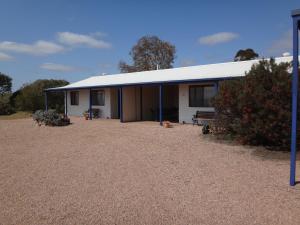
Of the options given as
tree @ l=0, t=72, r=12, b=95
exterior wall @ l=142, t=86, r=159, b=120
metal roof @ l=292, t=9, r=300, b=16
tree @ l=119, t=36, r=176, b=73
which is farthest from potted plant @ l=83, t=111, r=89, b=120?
tree @ l=0, t=72, r=12, b=95

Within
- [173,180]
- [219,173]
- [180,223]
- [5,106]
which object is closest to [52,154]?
[173,180]

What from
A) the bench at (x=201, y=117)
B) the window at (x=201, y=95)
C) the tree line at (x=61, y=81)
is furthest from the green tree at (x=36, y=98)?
the bench at (x=201, y=117)

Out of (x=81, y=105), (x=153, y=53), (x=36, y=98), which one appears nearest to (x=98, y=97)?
(x=81, y=105)

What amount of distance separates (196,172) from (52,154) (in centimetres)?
441

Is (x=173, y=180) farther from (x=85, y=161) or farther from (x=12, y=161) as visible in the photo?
(x=12, y=161)

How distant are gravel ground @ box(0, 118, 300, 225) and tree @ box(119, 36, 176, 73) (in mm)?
39289

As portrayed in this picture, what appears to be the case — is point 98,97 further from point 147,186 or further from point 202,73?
point 147,186

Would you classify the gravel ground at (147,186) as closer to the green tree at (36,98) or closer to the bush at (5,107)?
the green tree at (36,98)

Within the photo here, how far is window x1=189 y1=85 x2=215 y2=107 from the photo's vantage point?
15.4 metres

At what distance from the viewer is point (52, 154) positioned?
8477 millimetres

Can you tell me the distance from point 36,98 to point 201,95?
19222mm

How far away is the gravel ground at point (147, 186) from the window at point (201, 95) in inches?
254

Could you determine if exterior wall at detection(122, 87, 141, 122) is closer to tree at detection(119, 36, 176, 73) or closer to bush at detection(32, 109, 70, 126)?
bush at detection(32, 109, 70, 126)

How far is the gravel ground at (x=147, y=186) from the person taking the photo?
405 cm
